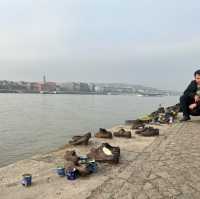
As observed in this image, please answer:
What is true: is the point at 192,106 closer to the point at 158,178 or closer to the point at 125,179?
the point at 158,178

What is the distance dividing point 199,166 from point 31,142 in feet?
23.0

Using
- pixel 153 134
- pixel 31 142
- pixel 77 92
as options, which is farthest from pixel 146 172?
pixel 77 92

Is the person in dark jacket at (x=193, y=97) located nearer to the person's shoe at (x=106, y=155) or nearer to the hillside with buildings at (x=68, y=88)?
the person's shoe at (x=106, y=155)

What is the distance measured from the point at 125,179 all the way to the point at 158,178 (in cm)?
43

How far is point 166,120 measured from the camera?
11.1 m

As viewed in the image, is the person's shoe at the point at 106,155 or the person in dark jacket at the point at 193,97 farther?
the person in dark jacket at the point at 193,97

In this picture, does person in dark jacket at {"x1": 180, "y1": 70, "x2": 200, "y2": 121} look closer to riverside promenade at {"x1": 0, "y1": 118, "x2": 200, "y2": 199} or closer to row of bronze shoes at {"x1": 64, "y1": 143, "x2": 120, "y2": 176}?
riverside promenade at {"x1": 0, "y1": 118, "x2": 200, "y2": 199}

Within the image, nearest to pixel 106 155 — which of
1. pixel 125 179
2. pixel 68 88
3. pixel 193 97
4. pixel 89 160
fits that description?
pixel 89 160

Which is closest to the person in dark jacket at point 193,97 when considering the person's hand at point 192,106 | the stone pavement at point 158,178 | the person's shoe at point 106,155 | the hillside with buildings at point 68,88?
the person's hand at point 192,106

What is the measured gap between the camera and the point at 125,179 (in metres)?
3.67

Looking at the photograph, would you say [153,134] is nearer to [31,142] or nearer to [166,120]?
[166,120]

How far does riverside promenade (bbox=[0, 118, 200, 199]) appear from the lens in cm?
321

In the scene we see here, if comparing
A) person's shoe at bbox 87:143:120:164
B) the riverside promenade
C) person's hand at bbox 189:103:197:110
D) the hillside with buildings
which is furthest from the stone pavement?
the hillside with buildings

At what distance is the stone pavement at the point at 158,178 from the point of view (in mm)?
3159
